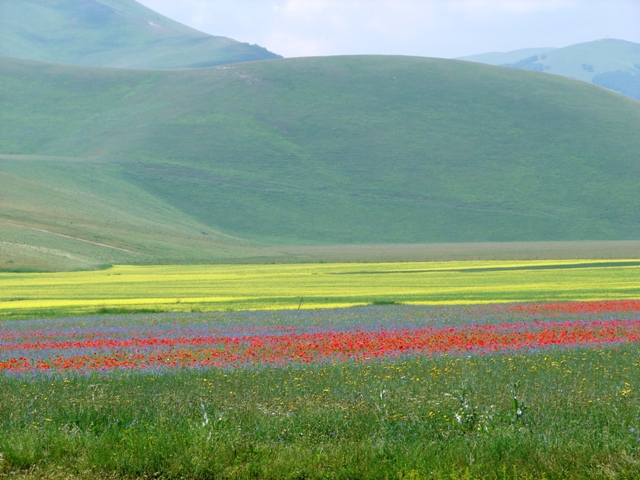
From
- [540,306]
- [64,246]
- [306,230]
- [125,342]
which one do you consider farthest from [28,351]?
[306,230]

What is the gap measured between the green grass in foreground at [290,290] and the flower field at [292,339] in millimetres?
10243

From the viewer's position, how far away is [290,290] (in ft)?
179

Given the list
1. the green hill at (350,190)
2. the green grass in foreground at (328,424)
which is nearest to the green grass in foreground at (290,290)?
the green grass in foreground at (328,424)

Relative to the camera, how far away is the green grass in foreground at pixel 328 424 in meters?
11.5

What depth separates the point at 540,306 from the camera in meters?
35.3

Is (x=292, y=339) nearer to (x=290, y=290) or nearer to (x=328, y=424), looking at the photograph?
(x=328, y=424)

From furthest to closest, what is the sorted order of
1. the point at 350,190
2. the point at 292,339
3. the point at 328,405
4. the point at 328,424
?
the point at 350,190
the point at 292,339
the point at 328,405
the point at 328,424

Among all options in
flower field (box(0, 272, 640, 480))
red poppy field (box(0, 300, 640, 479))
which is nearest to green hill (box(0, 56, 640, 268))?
flower field (box(0, 272, 640, 480))

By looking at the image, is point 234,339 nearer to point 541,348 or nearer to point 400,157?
point 541,348

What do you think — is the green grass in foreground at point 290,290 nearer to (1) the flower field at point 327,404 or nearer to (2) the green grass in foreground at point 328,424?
(1) the flower field at point 327,404

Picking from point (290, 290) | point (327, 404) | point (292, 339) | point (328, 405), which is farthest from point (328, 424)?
point (290, 290)

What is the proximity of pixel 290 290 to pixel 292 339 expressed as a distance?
30.1 meters

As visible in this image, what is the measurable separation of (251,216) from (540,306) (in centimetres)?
13683

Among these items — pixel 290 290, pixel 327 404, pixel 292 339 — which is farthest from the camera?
pixel 290 290
